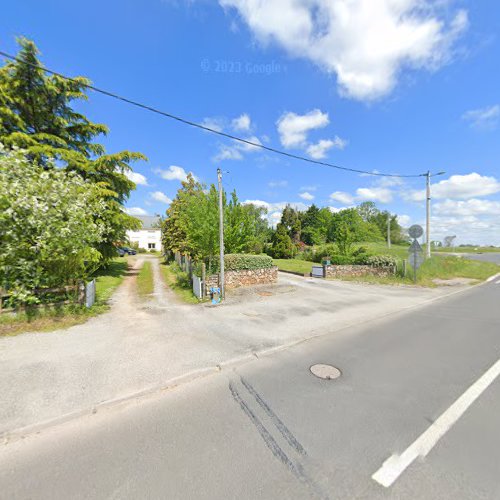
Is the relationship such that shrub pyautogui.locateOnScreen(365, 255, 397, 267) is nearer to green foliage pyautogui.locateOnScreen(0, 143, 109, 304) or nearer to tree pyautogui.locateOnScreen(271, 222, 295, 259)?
green foliage pyautogui.locateOnScreen(0, 143, 109, 304)

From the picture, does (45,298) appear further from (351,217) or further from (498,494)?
(351,217)

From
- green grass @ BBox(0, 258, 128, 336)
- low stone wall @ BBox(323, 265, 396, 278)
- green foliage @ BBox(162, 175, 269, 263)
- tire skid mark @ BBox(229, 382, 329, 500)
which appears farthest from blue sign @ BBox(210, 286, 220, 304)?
low stone wall @ BBox(323, 265, 396, 278)

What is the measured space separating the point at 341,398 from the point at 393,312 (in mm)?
6106

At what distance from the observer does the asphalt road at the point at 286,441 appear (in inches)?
83.7

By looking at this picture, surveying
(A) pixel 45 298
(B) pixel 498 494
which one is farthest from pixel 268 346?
(A) pixel 45 298

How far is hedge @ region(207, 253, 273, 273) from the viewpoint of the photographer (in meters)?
11.8

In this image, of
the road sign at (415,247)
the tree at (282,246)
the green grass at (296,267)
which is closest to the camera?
the road sign at (415,247)

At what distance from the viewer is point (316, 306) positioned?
8.86m

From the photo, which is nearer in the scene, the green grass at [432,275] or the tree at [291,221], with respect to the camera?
the green grass at [432,275]

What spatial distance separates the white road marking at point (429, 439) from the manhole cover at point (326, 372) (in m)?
1.44

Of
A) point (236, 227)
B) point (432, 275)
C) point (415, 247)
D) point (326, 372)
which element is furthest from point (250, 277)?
point (432, 275)

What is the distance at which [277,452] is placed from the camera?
252 cm

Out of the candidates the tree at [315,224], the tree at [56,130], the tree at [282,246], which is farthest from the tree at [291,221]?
the tree at [56,130]

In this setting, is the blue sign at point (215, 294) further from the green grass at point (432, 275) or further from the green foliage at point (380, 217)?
the green foliage at point (380, 217)
